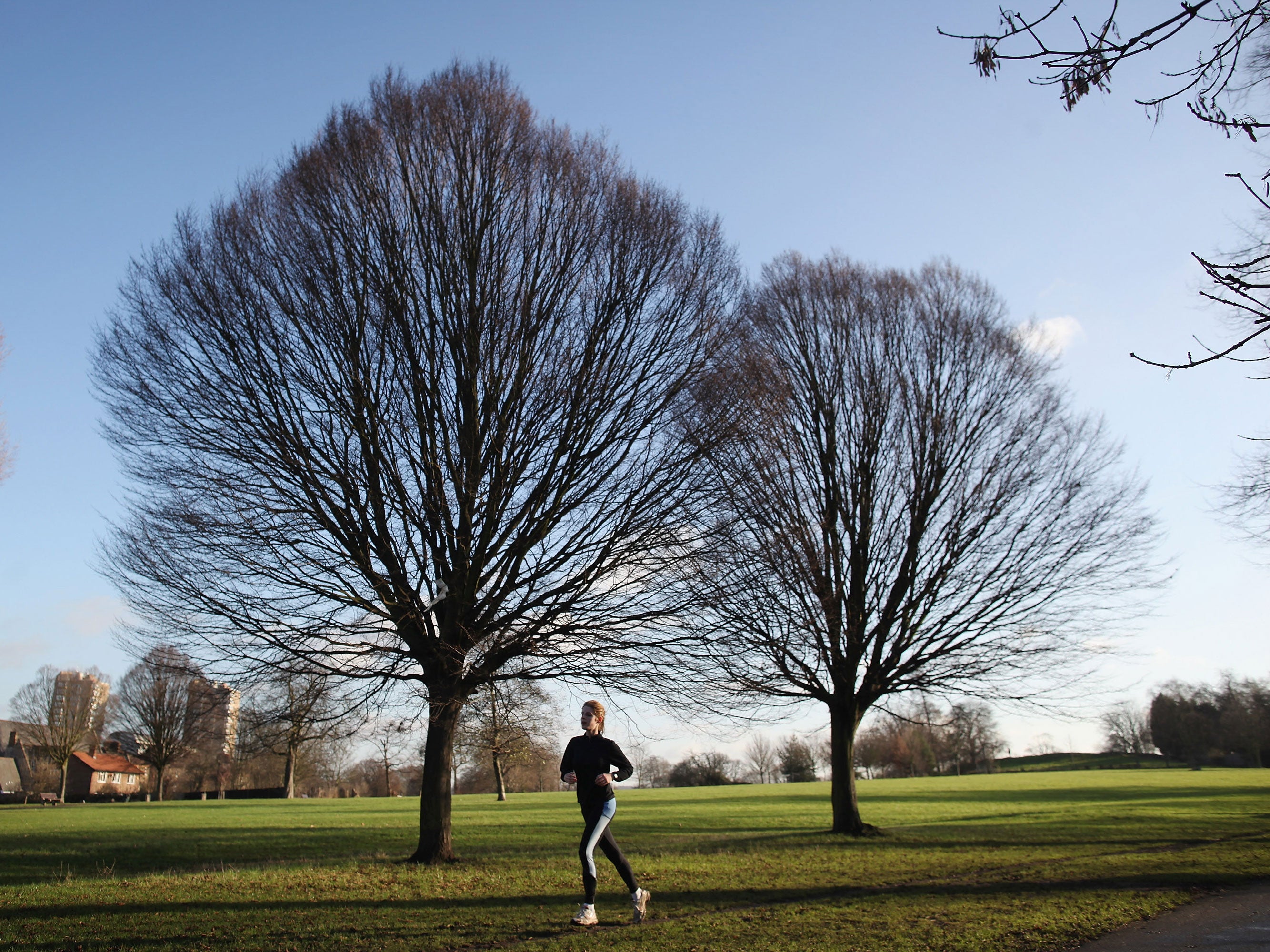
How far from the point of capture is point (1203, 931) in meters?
6.76

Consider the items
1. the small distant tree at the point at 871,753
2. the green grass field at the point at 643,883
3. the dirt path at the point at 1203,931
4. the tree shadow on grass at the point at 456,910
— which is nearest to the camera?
the dirt path at the point at 1203,931

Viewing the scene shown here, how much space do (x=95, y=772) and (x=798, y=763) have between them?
79.2m

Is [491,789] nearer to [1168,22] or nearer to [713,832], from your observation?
[713,832]

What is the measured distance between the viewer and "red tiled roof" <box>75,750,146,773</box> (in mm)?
90875

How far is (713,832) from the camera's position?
67.4 feet

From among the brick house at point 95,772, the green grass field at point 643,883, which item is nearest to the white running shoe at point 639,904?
the green grass field at point 643,883

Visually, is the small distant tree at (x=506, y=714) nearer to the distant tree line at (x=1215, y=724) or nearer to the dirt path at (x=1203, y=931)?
the dirt path at (x=1203, y=931)

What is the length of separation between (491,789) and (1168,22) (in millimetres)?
96782

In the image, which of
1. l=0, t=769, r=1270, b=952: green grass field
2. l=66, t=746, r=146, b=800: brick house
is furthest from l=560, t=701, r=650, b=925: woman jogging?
l=66, t=746, r=146, b=800: brick house

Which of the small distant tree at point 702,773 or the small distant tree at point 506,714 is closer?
the small distant tree at point 506,714

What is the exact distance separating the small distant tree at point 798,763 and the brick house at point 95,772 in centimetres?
7055

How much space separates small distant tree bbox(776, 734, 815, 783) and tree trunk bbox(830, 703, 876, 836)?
2181 inches

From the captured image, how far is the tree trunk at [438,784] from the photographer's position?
11.2m

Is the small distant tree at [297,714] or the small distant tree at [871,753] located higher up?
the small distant tree at [297,714]
